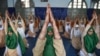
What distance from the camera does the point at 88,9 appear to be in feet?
34.0

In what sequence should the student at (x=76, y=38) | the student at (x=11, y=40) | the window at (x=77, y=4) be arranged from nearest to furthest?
1. the student at (x=11, y=40)
2. the student at (x=76, y=38)
3. the window at (x=77, y=4)

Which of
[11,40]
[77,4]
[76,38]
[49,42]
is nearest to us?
[49,42]

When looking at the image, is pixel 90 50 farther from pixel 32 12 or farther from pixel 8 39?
pixel 32 12

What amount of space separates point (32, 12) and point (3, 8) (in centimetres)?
144

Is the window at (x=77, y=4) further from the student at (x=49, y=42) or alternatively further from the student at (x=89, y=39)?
the student at (x=49, y=42)

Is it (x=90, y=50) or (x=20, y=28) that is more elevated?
(x=20, y=28)

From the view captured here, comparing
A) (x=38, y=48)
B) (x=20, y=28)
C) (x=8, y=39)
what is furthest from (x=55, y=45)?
(x=20, y=28)

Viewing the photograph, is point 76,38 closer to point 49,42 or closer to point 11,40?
point 11,40

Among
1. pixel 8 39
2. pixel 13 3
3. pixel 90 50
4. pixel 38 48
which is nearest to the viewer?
pixel 38 48

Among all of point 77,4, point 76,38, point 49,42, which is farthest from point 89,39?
point 77,4

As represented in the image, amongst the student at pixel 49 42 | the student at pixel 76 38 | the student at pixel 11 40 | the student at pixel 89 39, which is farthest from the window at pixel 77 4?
the student at pixel 49 42

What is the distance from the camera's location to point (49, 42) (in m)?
4.04

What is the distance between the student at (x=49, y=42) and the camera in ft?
12.3

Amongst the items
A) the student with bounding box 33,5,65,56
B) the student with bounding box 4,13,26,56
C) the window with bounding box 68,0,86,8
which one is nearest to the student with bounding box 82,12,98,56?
the student with bounding box 33,5,65,56
